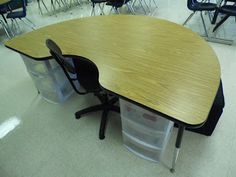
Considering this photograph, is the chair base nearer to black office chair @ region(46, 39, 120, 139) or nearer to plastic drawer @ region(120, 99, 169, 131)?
black office chair @ region(46, 39, 120, 139)

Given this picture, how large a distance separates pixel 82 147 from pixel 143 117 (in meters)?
0.76

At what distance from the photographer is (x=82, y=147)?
5.76 ft

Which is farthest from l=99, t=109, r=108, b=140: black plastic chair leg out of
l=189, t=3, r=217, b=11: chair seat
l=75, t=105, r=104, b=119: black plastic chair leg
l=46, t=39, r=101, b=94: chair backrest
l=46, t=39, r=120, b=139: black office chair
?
l=189, t=3, r=217, b=11: chair seat

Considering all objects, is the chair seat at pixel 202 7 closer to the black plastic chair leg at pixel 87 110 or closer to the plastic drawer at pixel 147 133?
the black plastic chair leg at pixel 87 110

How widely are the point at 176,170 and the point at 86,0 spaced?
18.8ft

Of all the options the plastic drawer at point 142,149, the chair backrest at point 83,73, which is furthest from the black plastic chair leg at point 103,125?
the chair backrest at point 83,73

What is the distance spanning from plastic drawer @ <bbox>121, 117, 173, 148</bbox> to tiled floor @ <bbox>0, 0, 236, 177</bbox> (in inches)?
9.7

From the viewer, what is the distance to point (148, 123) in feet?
4.38

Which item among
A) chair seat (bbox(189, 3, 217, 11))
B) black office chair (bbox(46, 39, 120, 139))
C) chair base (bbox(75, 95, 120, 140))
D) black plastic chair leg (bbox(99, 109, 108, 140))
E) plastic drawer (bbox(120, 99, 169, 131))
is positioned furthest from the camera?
chair seat (bbox(189, 3, 217, 11))

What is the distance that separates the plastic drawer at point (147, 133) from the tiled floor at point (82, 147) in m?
0.25

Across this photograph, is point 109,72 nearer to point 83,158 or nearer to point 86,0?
point 83,158

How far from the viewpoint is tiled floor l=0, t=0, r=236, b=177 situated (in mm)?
1556

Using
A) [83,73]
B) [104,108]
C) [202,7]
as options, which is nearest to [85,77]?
[83,73]

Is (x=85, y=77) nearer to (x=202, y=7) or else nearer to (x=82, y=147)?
(x=82, y=147)
